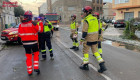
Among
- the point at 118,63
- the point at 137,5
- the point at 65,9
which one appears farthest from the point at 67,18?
the point at 118,63

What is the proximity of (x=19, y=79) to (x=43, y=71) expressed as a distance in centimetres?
89

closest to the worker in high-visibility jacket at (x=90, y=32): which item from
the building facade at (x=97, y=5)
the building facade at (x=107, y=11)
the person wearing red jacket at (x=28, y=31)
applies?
the person wearing red jacket at (x=28, y=31)

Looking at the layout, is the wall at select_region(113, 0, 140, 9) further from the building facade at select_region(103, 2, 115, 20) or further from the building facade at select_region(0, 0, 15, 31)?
the building facade at select_region(103, 2, 115, 20)

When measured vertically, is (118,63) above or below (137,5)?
below

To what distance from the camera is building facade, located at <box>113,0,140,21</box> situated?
30172 mm

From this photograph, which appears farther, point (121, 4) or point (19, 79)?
point (121, 4)

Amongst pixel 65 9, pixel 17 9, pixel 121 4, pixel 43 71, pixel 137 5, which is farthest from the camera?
pixel 65 9

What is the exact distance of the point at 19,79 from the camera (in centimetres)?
438

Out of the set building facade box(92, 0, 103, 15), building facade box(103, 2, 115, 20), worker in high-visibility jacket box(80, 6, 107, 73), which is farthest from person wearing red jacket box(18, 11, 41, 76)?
building facade box(103, 2, 115, 20)

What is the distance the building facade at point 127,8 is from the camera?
3017 centimetres

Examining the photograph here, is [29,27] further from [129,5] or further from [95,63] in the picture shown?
[129,5]

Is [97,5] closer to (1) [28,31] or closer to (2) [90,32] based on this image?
(2) [90,32]

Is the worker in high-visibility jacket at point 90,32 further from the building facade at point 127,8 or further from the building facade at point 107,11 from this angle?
the building facade at point 107,11

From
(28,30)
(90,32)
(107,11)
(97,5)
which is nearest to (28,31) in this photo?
(28,30)
